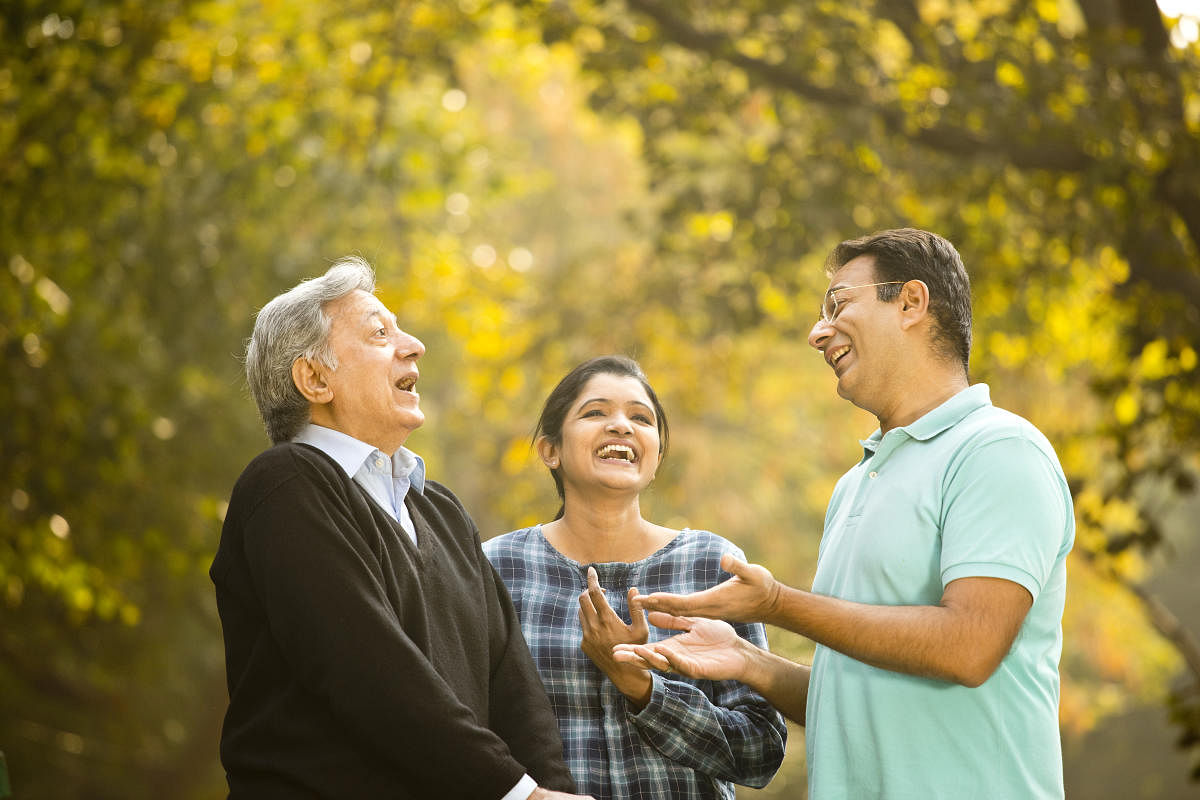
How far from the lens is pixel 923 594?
2.66 m

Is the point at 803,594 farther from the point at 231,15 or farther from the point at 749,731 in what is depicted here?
the point at 231,15

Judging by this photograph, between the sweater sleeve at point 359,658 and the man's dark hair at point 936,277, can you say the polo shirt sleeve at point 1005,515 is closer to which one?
the man's dark hair at point 936,277

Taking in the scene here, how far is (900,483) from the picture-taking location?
278 cm

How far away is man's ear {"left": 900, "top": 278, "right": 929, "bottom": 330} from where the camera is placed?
9.55 feet

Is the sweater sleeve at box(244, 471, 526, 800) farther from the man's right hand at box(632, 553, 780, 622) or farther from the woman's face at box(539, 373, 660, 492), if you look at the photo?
the woman's face at box(539, 373, 660, 492)

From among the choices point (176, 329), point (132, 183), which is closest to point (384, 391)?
point (132, 183)

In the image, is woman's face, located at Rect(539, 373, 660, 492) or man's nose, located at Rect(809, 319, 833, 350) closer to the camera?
man's nose, located at Rect(809, 319, 833, 350)

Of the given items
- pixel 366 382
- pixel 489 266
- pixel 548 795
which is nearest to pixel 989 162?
pixel 366 382

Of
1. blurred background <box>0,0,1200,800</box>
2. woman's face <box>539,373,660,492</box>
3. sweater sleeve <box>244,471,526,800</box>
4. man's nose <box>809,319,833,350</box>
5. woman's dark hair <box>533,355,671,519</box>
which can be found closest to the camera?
sweater sleeve <box>244,471,526,800</box>

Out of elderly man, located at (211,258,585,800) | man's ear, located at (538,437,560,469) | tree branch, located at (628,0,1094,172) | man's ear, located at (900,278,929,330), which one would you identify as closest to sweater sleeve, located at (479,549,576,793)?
elderly man, located at (211,258,585,800)

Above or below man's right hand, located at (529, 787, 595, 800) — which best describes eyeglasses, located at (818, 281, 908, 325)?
above

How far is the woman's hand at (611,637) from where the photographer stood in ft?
9.62

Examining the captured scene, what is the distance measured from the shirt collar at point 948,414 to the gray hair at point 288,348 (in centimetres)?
131

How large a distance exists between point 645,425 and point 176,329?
7.55 metres
